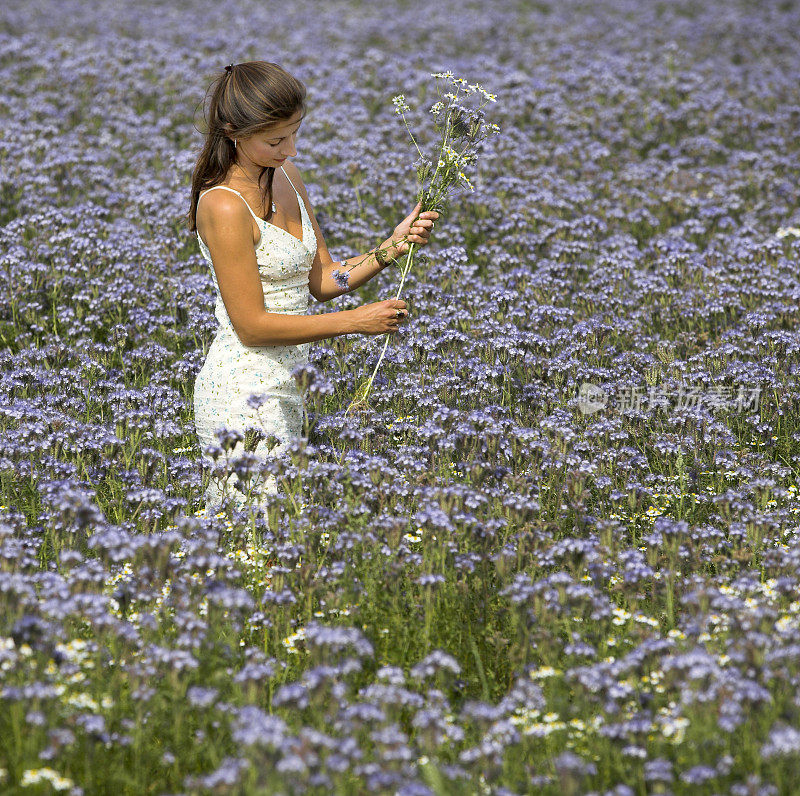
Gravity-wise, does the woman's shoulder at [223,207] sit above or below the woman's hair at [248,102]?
below

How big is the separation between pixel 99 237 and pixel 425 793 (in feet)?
22.0

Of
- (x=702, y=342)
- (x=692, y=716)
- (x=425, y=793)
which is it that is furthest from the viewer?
(x=702, y=342)

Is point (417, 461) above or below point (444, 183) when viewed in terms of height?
below

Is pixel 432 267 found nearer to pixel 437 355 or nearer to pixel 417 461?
pixel 437 355

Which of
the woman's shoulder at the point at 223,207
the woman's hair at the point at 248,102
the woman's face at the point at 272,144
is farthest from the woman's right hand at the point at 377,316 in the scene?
the woman's hair at the point at 248,102

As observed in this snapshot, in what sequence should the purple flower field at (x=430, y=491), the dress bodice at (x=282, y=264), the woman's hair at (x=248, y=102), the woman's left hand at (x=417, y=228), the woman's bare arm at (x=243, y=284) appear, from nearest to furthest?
the purple flower field at (x=430, y=491) → the woman's hair at (x=248, y=102) → the woman's bare arm at (x=243, y=284) → the dress bodice at (x=282, y=264) → the woman's left hand at (x=417, y=228)

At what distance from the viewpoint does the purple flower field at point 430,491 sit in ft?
11.9

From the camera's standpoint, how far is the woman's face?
506 cm

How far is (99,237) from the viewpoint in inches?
339

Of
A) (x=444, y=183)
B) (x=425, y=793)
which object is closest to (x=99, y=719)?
(x=425, y=793)

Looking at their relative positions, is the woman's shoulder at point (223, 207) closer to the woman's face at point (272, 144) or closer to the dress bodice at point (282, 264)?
the dress bodice at point (282, 264)

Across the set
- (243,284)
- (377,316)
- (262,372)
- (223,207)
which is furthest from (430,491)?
(223,207)

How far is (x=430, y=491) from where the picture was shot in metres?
4.63

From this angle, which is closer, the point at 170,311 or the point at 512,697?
the point at 512,697
